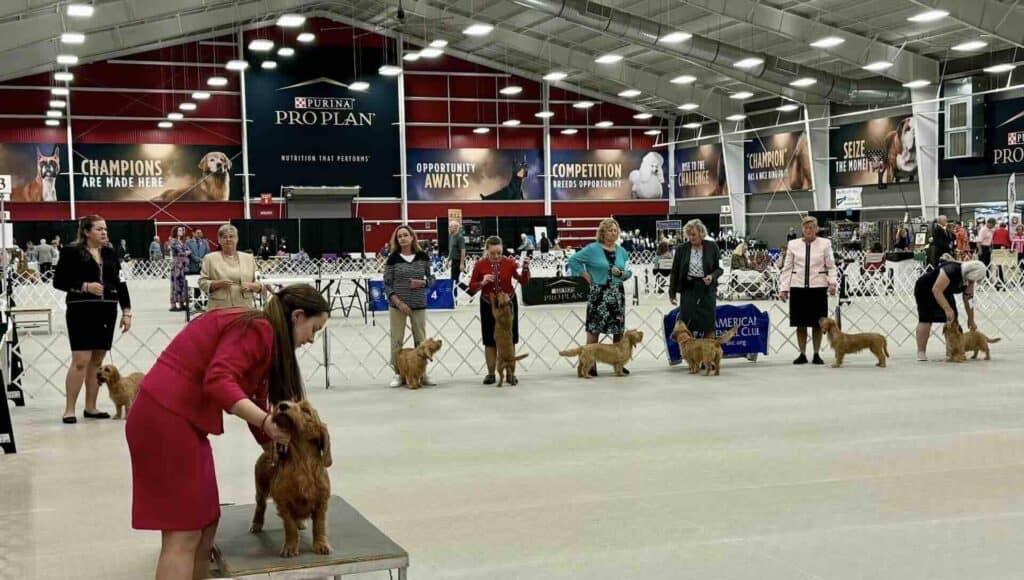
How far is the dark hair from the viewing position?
2.65 meters

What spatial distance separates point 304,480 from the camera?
9.43 ft

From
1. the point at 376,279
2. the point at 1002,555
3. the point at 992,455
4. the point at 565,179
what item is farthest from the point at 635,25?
the point at 1002,555

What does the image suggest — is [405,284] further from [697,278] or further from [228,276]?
[697,278]

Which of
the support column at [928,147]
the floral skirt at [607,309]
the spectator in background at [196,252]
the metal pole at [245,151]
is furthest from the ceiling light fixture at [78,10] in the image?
the support column at [928,147]

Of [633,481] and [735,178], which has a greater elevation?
[735,178]

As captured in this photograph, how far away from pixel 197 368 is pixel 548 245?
971 inches

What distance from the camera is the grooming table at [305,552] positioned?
282cm

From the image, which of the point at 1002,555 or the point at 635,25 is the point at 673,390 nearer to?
the point at 1002,555

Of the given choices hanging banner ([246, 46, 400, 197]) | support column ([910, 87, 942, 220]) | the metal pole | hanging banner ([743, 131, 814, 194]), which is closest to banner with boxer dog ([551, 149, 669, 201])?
hanging banner ([743, 131, 814, 194])

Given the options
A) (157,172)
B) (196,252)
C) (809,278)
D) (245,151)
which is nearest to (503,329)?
(809,278)

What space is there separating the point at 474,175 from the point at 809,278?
2407 centimetres

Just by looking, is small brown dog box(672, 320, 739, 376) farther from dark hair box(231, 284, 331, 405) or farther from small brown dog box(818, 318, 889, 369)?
dark hair box(231, 284, 331, 405)

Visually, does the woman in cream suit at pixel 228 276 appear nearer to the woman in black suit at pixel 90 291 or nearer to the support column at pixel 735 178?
the woman in black suit at pixel 90 291

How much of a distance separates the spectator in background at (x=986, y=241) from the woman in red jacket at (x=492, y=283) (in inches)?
569
